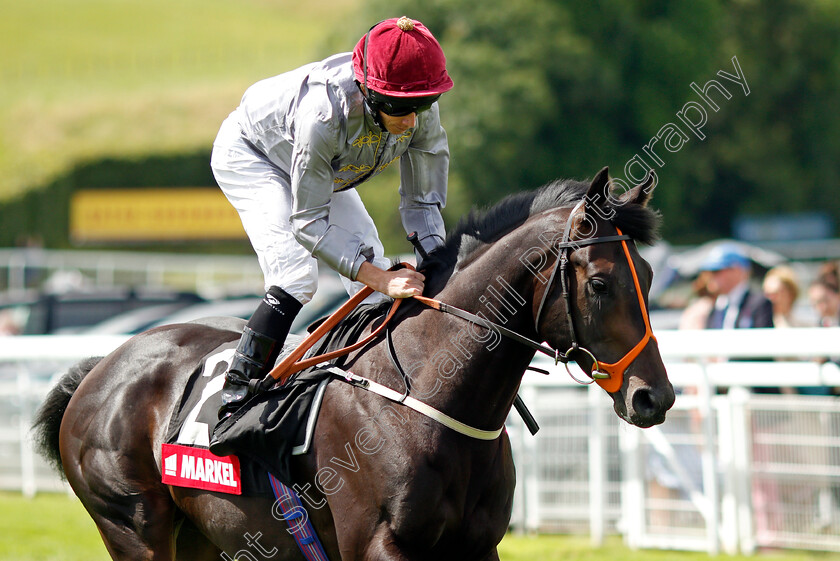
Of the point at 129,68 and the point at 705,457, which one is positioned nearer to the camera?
the point at 705,457

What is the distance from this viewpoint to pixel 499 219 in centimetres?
327

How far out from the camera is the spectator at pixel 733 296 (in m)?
6.73

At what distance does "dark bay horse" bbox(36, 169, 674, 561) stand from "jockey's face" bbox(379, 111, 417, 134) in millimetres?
393

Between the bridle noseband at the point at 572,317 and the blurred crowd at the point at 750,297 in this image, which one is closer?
the bridle noseband at the point at 572,317

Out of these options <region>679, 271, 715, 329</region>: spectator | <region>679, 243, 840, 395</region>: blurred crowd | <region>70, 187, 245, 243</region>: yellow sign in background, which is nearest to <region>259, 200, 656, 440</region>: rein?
<region>679, 243, 840, 395</region>: blurred crowd

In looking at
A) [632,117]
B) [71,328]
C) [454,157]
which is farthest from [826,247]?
[71,328]

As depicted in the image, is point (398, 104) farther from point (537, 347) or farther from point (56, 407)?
point (56, 407)

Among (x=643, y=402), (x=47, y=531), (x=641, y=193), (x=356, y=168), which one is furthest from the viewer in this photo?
(x=47, y=531)

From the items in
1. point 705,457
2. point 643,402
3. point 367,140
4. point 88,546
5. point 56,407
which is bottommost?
point 88,546

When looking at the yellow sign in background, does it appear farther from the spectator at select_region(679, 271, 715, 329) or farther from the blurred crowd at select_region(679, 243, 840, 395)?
the blurred crowd at select_region(679, 243, 840, 395)

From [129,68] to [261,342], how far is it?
47.5m

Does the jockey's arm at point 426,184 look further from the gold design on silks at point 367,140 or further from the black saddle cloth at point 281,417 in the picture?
the black saddle cloth at point 281,417

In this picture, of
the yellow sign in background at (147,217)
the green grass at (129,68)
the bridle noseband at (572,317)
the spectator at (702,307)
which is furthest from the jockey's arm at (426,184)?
the yellow sign in background at (147,217)

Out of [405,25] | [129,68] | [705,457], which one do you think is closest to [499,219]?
[405,25]
